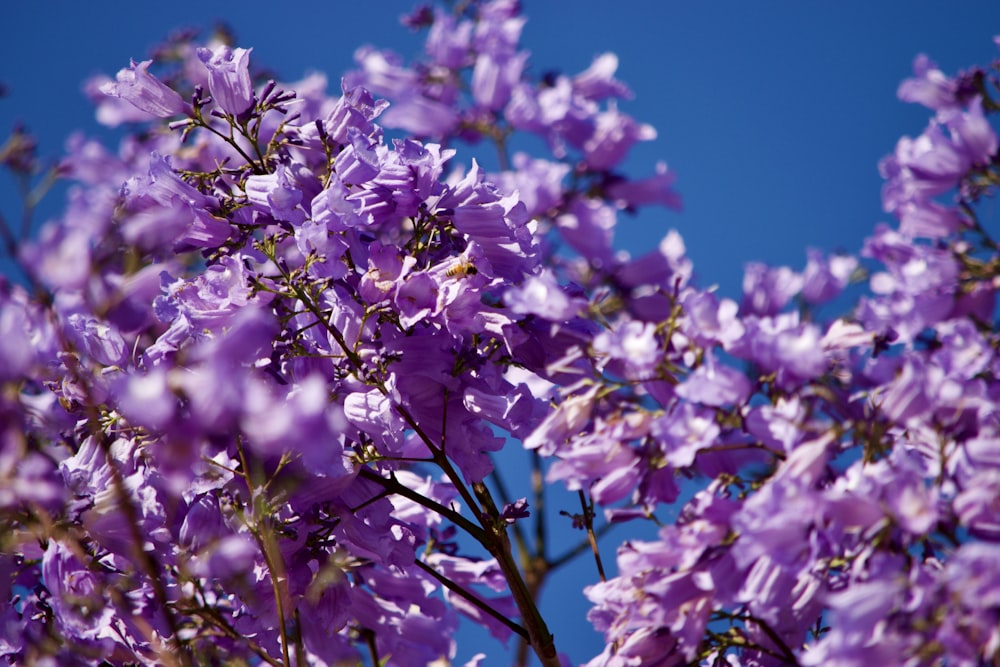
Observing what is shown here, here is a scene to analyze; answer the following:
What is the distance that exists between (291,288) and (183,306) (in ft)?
0.36

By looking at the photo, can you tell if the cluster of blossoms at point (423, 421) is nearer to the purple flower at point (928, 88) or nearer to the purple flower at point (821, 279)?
the purple flower at point (928, 88)

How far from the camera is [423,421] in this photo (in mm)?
1170

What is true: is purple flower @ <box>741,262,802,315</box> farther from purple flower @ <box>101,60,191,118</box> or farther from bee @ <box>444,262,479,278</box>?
purple flower @ <box>101,60,191,118</box>

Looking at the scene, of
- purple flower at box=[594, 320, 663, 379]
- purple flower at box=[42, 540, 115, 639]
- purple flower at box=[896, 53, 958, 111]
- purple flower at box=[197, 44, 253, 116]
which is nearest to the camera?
purple flower at box=[594, 320, 663, 379]

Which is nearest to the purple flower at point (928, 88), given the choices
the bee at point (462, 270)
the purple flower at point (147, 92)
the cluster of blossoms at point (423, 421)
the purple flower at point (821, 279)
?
the cluster of blossoms at point (423, 421)

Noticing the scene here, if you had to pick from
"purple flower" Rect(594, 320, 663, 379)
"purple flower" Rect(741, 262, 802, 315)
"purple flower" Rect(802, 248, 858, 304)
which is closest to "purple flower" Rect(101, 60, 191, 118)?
"purple flower" Rect(594, 320, 663, 379)

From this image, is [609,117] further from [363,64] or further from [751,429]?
[751,429]

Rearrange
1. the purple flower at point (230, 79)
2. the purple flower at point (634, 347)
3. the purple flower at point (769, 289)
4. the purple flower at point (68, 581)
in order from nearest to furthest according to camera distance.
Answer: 1. the purple flower at point (634, 347)
2. the purple flower at point (68, 581)
3. the purple flower at point (230, 79)
4. the purple flower at point (769, 289)

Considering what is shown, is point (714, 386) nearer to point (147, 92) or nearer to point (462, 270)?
point (462, 270)

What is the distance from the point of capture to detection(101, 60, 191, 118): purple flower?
1.23 metres

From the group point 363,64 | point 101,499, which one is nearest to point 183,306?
point 101,499

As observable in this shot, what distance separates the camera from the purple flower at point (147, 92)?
1.23 meters

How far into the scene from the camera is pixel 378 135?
46.9 inches

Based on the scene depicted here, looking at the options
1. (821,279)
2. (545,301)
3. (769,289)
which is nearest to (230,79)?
(545,301)
